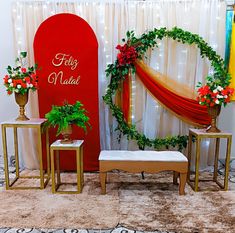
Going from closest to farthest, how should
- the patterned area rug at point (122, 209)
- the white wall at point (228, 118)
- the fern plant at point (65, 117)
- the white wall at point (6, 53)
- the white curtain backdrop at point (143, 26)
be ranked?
the patterned area rug at point (122, 209) → the fern plant at point (65, 117) → the white curtain backdrop at point (143, 26) → the white wall at point (6, 53) → the white wall at point (228, 118)

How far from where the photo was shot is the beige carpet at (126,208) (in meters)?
2.50

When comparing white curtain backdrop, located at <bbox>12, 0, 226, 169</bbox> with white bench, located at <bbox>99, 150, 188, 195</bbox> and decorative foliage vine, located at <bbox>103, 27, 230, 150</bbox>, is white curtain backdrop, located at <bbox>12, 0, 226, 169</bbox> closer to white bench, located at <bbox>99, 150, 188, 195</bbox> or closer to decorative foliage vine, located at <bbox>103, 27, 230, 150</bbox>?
decorative foliage vine, located at <bbox>103, 27, 230, 150</bbox>

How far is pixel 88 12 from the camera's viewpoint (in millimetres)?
3596

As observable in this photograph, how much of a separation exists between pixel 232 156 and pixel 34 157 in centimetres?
298

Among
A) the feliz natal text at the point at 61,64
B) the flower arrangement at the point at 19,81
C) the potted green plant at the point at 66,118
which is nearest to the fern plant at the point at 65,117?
the potted green plant at the point at 66,118

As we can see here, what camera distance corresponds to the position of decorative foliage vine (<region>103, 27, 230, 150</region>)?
11.4 feet

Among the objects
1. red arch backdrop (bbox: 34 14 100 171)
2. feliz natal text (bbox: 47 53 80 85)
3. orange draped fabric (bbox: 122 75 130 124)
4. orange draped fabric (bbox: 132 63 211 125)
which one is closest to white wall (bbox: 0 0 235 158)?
orange draped fabric (bbox: 132 63 211 125)

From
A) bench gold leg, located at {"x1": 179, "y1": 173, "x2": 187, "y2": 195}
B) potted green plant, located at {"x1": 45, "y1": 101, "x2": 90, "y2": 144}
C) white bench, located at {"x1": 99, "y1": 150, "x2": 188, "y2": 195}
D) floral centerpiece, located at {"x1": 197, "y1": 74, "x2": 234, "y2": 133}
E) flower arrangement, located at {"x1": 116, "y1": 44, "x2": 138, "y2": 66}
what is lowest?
bench gold leg, located at {"x1": 179, "y1": 173, "x2": 187, "y2": 195}

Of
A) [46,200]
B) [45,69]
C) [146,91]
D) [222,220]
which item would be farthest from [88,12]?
[222,220]

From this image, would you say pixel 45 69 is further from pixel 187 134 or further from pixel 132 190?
pixel 187 134

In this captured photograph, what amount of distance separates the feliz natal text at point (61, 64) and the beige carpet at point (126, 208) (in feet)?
4.43

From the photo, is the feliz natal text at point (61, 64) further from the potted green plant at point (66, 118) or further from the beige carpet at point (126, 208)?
the beige carpet at point (126, 208)

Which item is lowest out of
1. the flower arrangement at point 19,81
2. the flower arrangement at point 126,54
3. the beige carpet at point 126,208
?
the beige carpet at point 126,208

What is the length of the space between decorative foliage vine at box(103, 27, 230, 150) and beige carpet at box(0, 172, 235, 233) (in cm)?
62
